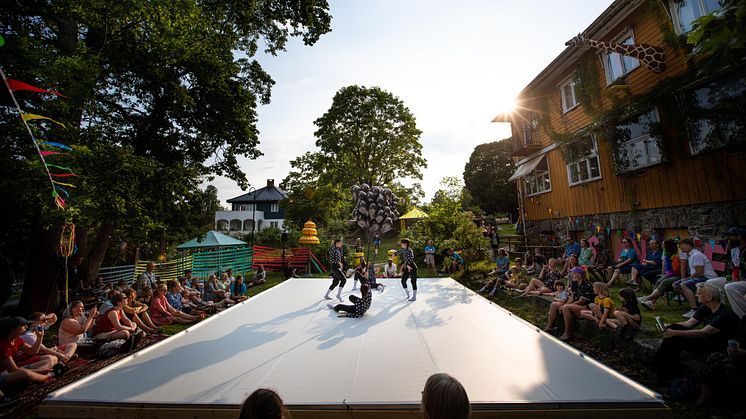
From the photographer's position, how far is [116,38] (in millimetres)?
8062

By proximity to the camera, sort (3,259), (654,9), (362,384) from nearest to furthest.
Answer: (362,384) < (654,9) < (3,259)

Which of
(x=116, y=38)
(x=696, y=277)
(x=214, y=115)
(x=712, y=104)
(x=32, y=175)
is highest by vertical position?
(x=116, y=38)

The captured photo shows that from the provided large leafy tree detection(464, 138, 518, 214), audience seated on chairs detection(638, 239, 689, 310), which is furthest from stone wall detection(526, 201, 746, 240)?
large leafy tree detection(464, 138, 518, 214)

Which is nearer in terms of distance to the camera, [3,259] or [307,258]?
[3,259]

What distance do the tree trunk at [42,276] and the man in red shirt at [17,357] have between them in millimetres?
4657

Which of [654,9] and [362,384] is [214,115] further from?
[654,9]

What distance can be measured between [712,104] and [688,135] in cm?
84

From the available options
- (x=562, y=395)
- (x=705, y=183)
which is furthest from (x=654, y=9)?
(x=562, y=395)

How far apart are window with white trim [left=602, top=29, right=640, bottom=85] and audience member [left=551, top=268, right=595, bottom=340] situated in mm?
7521

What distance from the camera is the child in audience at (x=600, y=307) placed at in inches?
197

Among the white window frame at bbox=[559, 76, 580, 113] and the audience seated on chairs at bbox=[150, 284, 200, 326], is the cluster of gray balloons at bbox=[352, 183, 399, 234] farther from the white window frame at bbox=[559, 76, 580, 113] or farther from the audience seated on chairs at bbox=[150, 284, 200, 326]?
the white window frame at bbox=[559, 76, 580, 113]

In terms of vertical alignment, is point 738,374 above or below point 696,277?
below

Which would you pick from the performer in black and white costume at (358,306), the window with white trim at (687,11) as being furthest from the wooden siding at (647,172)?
the performer in black and white costume at (358,306)

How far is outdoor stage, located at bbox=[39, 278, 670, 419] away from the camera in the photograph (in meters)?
3.07
